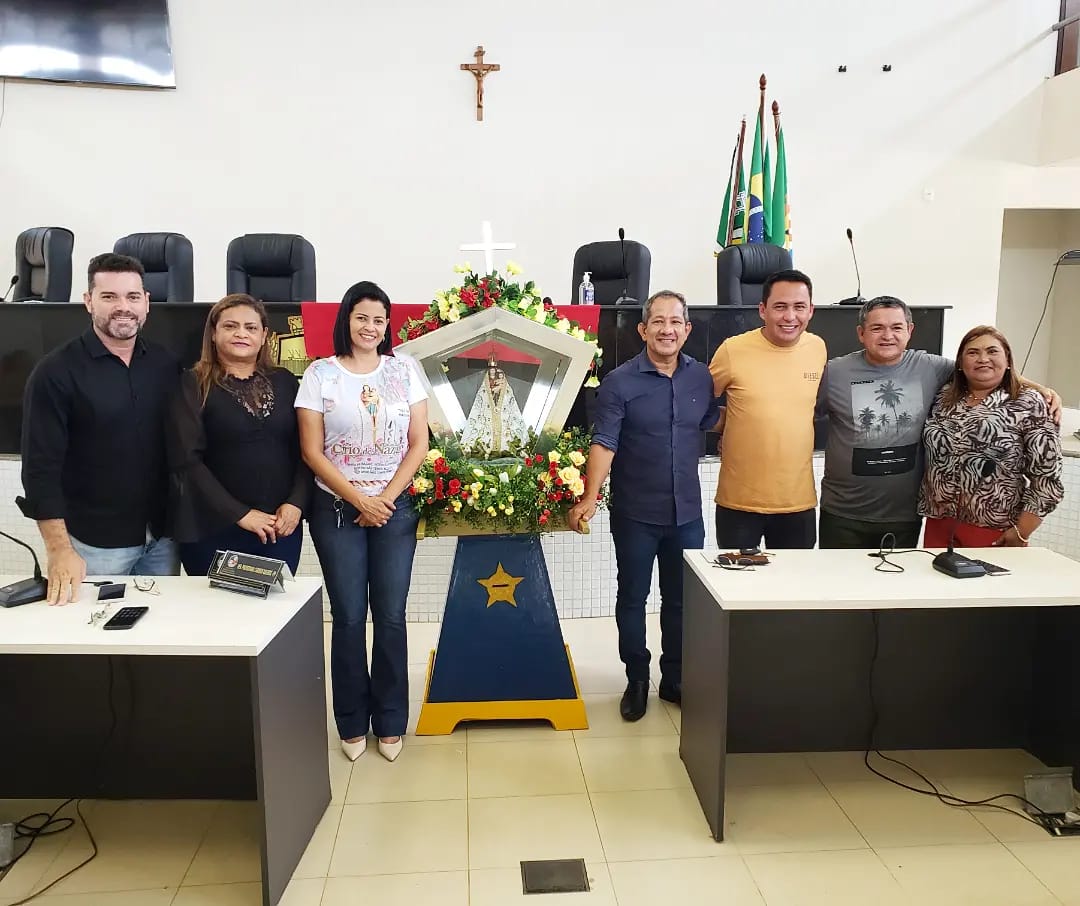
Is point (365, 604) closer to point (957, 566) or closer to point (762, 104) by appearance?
point (957, 566)

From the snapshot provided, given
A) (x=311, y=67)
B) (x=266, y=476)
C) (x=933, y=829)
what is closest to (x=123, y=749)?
(x=266, y=476)

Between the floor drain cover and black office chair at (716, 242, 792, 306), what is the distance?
366 cm

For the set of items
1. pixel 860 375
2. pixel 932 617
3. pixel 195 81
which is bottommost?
pixel 932 617

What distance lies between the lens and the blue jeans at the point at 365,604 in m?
2.54

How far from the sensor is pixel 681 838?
2.26 m

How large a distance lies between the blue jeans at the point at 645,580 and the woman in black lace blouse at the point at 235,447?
1129 millimetres

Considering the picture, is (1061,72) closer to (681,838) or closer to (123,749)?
(681,838)

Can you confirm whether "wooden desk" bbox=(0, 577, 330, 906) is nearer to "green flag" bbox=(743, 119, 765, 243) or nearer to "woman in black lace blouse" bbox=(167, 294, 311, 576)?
"woman in black lace blouse" bbox=(167, 294, 311, 576)

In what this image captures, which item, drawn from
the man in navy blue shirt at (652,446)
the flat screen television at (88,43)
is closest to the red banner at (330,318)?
the man in navy blue shirt at (652,446)

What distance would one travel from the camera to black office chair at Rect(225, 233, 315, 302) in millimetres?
4934

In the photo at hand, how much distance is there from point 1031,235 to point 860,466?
19.3 ft

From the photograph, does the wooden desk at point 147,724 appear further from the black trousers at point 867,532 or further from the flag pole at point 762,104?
the flag pole at point 762,104

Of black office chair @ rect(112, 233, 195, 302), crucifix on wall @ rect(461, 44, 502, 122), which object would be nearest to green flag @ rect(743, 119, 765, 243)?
crucifix on wall @ rect(461, 44, 502, 122)

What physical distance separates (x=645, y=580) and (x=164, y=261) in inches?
149
